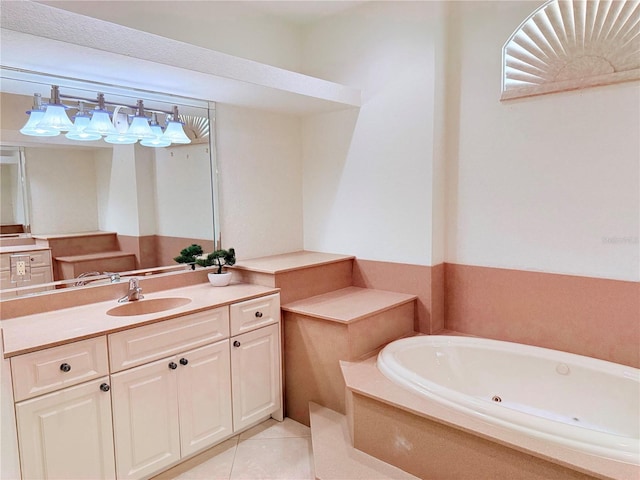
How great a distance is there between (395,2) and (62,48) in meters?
2.06

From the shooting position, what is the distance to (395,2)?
108 inches

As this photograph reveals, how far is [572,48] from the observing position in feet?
7.49

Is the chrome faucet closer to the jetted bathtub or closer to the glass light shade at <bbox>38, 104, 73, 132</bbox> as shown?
the glass light shade at <bbox>38, 104, 73, 132</bbox>

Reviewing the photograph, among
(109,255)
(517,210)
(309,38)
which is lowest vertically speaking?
(109,255)

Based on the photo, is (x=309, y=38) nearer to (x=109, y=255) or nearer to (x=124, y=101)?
(x=124, y=101)

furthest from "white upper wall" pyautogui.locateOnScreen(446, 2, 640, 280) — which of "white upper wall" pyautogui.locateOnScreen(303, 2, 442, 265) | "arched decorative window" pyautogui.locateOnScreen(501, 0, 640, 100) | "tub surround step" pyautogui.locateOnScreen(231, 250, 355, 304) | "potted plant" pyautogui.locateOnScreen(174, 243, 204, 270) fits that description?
"potted plant" pyautogui.locateOnScreen(174, 243, 204, 270)

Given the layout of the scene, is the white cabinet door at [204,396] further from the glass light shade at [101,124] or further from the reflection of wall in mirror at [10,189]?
the glass light shade at [101,124]

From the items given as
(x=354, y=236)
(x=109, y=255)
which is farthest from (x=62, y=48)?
(x=354, y=236)

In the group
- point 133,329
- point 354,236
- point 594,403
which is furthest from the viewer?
point 354,236

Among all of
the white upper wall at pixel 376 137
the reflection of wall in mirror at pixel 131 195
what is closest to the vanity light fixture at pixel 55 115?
the reflection of wall in mirror at pixel 131 195

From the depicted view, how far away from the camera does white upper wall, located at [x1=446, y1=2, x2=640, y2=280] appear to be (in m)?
2.17

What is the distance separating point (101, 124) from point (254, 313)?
4.57 ft

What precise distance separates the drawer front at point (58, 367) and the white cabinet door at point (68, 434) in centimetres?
4

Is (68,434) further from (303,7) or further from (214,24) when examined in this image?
(303,7)
